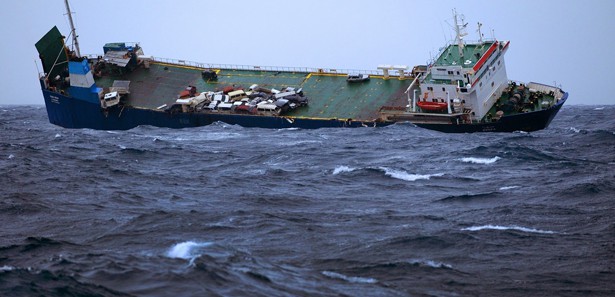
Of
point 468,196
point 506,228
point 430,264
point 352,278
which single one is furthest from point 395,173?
point 352,278

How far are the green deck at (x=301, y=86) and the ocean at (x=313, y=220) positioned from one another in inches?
733

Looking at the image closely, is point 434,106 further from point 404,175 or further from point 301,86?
point 404,175

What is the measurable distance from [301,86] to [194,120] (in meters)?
14.9

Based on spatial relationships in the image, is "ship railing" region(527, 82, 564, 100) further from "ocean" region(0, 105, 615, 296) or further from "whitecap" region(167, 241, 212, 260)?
"whitecap" region(167, 241, 212, 260)

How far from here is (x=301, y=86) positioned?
344 ft

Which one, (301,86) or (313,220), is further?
(301,86)

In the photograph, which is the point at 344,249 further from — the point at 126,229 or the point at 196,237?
the point at 126,229

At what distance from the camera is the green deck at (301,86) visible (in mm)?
96250

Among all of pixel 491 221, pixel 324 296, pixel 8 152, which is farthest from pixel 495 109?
pixel 324 296

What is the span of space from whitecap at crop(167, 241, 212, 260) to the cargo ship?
5049 cm

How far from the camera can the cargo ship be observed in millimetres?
88125

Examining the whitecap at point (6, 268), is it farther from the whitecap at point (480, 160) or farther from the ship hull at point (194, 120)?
the ship hull at point (194, 120)

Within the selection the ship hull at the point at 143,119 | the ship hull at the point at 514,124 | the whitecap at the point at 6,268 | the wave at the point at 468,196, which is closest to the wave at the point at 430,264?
the wave at the point at 468,196

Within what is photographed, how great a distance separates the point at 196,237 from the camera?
142ft
